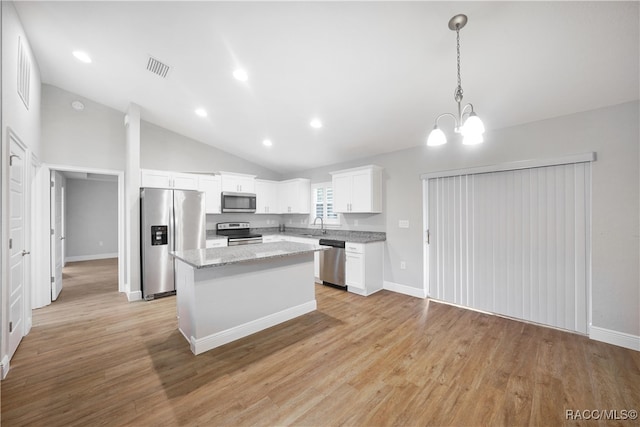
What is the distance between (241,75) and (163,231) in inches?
110

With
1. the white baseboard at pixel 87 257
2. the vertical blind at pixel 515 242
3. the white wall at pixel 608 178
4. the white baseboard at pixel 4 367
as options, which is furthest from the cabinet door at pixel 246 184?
the white baseboard at pixel 87 257

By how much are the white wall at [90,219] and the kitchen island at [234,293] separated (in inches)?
270

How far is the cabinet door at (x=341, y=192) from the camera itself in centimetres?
474

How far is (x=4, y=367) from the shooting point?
6.92 feet

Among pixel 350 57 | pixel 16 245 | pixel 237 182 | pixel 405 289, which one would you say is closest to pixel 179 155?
pixel 237 182

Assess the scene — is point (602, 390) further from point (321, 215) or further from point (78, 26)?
point (78, 26)

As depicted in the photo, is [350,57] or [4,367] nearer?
[4,367]

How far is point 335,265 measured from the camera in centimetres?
456

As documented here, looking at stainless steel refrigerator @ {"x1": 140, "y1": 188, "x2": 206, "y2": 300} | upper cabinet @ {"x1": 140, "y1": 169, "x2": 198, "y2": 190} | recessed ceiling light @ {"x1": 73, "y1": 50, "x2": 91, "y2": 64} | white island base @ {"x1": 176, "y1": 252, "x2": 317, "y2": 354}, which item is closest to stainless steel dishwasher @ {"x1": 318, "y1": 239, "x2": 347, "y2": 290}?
white island base @ {"x1": 176, "y1": 252, "x2": 317, "y2": 354}

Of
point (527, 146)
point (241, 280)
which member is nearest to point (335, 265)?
point (241, 280)

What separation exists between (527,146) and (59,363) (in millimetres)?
5490

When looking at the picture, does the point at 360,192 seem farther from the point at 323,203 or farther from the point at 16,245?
the point at 16,245

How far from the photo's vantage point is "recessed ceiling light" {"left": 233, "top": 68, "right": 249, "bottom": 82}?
295cm

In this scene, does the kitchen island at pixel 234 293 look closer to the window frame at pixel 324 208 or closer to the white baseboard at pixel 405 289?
the white baseboard at pixel 405 289
